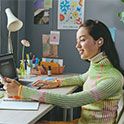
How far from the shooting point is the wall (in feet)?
9.20

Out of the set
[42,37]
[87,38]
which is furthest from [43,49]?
[87,38]

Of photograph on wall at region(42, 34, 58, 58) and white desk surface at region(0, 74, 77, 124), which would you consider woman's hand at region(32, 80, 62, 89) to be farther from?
photograph on wall at region(42, 34, 58, 58)

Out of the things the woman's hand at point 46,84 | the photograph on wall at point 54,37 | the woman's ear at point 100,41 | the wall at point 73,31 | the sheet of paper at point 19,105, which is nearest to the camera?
the sheet of paper at point 19,105

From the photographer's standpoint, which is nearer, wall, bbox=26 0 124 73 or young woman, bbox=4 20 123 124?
young woman, bbox=4 20 123 124

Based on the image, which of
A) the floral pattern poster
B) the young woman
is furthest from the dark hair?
the floral pattern poster

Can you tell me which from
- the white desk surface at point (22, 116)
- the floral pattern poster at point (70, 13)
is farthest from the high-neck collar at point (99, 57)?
the floral pattern poster at point (70, 13)

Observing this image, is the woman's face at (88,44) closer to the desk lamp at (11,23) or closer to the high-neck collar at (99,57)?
the high-neck collar at (99,57)

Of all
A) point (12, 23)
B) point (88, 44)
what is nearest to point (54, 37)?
point (12, 23)

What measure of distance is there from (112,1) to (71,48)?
604 mm

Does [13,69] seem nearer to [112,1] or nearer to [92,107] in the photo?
[92,107]

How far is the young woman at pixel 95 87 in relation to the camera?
163cm

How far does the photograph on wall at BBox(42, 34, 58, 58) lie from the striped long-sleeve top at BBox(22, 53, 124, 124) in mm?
1158

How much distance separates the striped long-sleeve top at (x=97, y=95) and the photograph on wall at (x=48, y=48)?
1.16 metres

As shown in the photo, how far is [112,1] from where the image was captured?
110 inches
